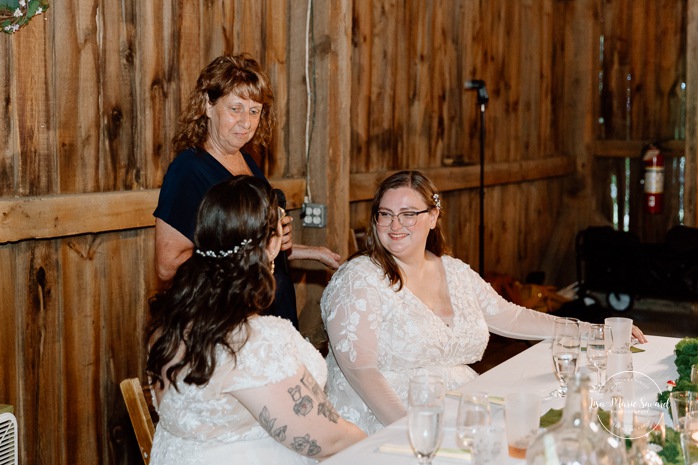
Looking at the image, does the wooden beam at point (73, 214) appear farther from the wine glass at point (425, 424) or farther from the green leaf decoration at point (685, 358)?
the green leaf decoration at point (685, 358)

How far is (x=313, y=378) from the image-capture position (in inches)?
81.0

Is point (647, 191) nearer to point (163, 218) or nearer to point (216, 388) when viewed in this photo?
point (163, 218)

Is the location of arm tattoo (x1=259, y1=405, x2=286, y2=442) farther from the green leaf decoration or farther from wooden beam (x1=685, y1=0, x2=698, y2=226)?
wooden beam (x1=685, y1=0, x2=698, y2=226)

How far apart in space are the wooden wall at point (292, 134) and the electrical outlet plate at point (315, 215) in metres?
0.05

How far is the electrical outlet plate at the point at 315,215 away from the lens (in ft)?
14.7

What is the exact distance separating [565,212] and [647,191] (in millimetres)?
729

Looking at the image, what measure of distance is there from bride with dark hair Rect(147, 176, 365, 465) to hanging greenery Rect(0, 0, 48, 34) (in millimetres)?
1302

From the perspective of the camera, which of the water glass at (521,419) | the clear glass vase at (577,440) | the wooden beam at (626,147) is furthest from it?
the wooden beam at (626,147)

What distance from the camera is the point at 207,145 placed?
317 cm

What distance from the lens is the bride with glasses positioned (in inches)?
105

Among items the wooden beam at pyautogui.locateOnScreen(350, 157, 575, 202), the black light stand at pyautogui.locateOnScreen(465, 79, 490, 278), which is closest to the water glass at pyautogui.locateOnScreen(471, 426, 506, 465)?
the wooden beam at pyautogui.locateOnScreen(350, 157, 575, 202)

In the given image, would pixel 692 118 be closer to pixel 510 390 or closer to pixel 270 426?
pixel 510 390

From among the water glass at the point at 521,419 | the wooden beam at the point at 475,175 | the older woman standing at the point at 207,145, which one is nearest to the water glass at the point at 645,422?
the water glass at the point at 521,419

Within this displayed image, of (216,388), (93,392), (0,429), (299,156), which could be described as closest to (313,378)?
(216,388)
